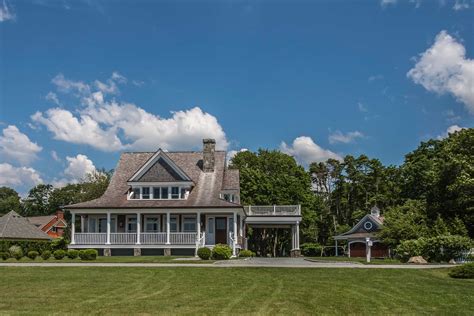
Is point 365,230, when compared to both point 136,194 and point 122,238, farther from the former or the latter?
point 122,238

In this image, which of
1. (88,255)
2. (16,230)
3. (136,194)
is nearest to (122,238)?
(136,194)

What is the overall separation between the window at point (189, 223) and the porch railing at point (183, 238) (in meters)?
2.06

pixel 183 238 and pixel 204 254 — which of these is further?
pixel 183 238

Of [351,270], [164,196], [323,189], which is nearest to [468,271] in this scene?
[351,270]

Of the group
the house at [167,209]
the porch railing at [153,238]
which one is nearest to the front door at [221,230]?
the house at [167,209]

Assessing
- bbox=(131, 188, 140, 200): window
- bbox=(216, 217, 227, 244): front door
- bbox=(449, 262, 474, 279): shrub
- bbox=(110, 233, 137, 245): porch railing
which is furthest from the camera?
bbox=(131, 188, 140, 200): window

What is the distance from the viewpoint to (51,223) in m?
79.5

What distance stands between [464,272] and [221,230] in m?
21.6

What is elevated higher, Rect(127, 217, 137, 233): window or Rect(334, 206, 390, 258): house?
Rect(127, 217, 137, 233): window

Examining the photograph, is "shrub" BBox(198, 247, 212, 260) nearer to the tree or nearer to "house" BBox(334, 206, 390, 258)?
"house" BBox(334, 206, 390, 258)

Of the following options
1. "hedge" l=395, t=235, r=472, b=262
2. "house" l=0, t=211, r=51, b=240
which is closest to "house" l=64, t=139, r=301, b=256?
"hedge" l=395, t=235, r=472, b=262

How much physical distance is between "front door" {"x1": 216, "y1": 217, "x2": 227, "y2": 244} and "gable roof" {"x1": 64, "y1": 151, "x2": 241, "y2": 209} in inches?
70.2

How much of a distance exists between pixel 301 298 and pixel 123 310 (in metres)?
4.78

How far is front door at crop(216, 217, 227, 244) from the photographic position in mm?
38688
